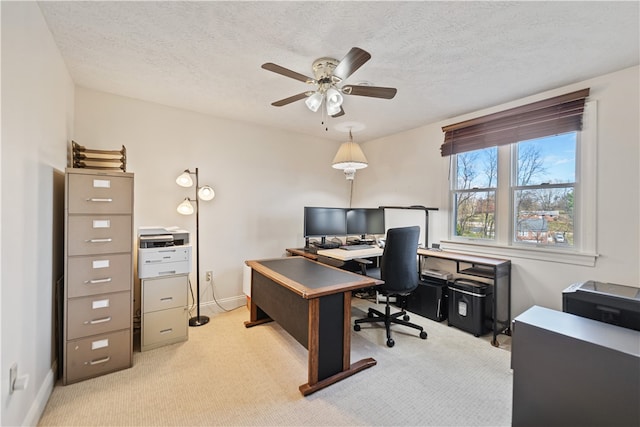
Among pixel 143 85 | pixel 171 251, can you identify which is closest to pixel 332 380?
pixel 171 251

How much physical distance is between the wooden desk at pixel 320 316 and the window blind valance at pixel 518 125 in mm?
2162

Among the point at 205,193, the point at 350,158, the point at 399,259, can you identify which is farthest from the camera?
the point at 205,193

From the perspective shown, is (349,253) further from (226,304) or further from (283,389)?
(226,304)

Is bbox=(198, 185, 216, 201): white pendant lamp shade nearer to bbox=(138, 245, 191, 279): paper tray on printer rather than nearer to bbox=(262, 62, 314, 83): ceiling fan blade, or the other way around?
bbox=(138, 245, 191, 279): paper tray on printer

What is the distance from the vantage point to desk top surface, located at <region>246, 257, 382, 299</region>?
187 centimetres

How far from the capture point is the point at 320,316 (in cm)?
191

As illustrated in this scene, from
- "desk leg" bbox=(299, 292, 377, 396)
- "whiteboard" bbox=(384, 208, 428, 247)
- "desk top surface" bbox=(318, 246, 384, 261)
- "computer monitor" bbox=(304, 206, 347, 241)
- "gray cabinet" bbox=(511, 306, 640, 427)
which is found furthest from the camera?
"whiteboard" bbox=(384, 208, 428, 247)

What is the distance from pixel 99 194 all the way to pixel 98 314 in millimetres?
894

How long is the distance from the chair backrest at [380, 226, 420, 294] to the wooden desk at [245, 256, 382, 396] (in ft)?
1.55

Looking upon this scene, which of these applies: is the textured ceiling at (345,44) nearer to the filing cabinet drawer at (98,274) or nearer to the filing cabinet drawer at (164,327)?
the filing cabinet drawer at (98,274)

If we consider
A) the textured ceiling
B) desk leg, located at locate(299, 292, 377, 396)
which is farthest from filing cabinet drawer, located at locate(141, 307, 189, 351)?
the textured ceiling

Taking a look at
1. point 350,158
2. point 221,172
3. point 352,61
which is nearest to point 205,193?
point 221,172

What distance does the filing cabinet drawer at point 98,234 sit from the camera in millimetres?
1920

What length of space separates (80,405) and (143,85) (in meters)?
2.57
